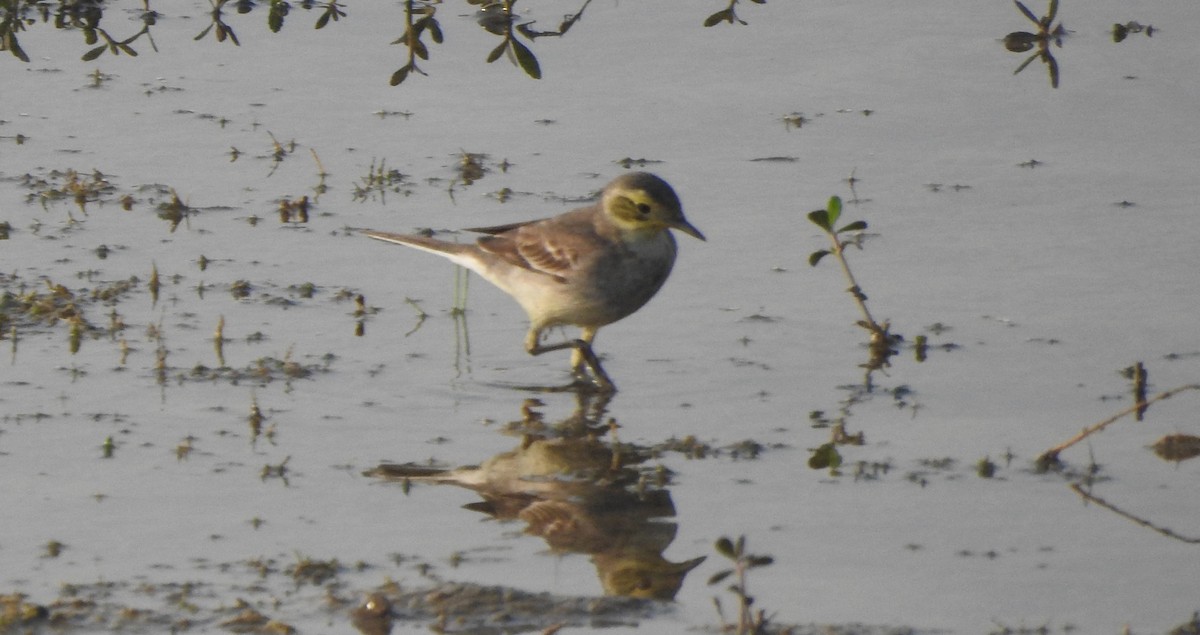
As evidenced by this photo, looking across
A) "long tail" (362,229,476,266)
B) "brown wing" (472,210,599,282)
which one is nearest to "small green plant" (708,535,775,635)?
"brown wing" (472,210,599,282)

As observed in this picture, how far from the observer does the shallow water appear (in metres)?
7.14

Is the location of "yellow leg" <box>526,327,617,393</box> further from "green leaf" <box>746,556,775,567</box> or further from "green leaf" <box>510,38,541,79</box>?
"green leaf" <box>746,556,775,567</box>

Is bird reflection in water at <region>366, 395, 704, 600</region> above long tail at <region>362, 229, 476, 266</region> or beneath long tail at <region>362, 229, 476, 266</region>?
beneath

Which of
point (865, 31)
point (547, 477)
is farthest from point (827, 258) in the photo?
point (865, 31)

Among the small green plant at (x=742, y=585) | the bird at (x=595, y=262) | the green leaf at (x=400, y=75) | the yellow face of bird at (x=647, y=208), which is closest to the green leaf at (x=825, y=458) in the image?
the bird at (x=595, y=262)

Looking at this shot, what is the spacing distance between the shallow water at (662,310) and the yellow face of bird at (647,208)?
57 centimetres

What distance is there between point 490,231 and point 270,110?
11.8 feet

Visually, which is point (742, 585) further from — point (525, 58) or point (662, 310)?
point (662, 310)

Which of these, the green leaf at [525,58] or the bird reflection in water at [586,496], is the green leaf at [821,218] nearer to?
the bird reflection in water at [586,496]

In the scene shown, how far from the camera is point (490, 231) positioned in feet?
32.4

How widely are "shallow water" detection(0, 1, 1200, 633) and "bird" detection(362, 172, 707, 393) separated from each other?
235 mm

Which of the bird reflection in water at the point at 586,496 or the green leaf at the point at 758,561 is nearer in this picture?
the green leaf at the point at 758,561

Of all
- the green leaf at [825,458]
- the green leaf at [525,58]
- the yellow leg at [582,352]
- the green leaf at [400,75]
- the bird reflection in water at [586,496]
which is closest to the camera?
the bird reflection in water at [586,496]

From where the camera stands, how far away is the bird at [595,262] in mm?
9398
